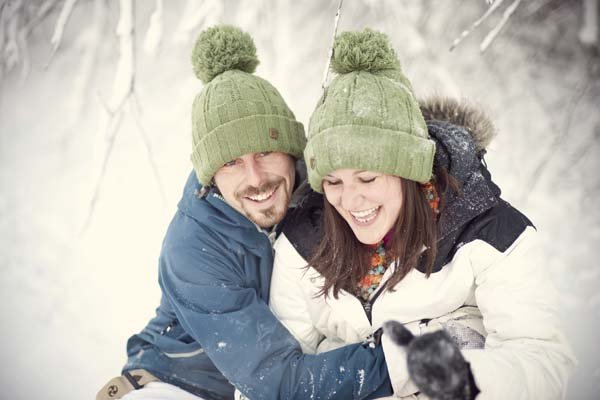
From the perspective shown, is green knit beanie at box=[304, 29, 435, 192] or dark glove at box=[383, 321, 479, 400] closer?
dark glove at box=[383, 321, 479, 400]

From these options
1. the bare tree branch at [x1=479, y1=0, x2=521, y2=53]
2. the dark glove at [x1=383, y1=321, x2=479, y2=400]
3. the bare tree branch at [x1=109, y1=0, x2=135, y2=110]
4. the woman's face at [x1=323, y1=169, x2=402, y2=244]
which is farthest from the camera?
the bare tree branch at [x1=109, y1=0, x2=135, y2=110]

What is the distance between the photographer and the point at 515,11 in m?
2.35

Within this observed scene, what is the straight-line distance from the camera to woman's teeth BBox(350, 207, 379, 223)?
1387 millimetres

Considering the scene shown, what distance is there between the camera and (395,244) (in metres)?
1.46

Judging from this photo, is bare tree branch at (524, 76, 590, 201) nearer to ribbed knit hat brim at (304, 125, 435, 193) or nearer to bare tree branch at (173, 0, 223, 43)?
ribbed knit hat brim at (304, 125, 435, 193)

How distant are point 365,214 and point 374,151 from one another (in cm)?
20

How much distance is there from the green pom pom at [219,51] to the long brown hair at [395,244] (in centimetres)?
63

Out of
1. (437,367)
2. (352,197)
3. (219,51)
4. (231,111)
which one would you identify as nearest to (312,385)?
(352,197)

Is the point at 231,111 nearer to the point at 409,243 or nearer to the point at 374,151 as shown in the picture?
the point at 374,151

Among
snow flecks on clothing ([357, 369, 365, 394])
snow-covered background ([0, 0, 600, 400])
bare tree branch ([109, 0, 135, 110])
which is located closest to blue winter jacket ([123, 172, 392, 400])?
snow flecks on clothing ([357, 369, 365, 394])

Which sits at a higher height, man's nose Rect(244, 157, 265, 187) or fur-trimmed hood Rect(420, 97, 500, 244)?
man's nose Rect(244, 157, 265, 187)

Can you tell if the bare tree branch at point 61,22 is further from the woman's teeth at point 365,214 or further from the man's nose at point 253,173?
the woman's teeth at point 365,214

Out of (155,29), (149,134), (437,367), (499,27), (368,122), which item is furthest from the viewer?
(149,134)

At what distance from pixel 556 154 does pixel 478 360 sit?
1.56m
